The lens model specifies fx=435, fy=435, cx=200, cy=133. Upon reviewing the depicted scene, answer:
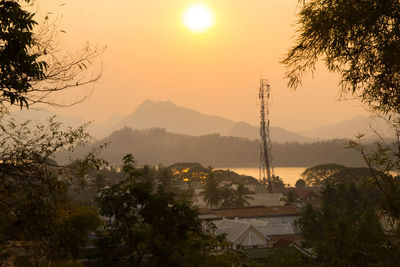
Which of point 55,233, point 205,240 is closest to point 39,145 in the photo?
point 55,233

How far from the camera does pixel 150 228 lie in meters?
7.71

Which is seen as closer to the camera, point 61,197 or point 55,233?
point 55,233

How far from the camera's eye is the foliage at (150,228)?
7.88 metres

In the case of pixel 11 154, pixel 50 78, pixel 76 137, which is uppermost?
pixel 50 78

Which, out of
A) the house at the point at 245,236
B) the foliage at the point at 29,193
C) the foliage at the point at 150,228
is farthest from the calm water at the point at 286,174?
the foliage at the point at 29,193

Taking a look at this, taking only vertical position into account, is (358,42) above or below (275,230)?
above

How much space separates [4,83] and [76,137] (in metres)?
2.16

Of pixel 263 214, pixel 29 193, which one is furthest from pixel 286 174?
pixel 29 193

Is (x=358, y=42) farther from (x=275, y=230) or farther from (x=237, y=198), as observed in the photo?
(x=237, y=198)

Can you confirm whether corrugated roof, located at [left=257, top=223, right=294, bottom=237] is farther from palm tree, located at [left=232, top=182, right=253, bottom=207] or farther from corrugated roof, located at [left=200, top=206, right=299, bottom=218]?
palm tree, located at [left=232, top=182, right=253, bottom=207]

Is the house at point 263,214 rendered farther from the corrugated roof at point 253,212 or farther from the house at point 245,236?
the house at point 245,236

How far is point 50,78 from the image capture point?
622 centimetres

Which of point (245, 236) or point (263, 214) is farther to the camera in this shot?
point (263, 214)

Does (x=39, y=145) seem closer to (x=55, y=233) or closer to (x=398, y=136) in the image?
(x=55, y=233)
